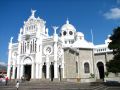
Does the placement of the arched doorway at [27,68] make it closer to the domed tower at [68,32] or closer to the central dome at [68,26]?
the domed tower at [68,32]

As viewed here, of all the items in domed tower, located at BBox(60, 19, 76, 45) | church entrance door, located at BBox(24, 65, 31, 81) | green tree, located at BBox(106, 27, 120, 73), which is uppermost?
domed tower, located at BBox(60, 19, 76, 45)

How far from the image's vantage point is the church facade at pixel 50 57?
45.1 m

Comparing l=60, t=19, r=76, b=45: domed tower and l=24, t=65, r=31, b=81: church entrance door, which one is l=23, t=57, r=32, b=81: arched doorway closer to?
l=24, t=65, r=31, b=81: church entrance door

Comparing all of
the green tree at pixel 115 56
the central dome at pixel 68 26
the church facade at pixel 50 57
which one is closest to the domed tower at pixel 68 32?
the central dome at pixel 68 26

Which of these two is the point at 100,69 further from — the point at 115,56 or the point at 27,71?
the point at 115,56

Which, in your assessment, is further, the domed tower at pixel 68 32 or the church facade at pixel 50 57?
the domed tower at pixel 68 32

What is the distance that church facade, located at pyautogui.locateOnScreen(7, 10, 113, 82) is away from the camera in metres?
45.1

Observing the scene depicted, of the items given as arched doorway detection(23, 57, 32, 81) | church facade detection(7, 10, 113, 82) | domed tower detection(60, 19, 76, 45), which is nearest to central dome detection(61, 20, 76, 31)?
domed tower detection(60, 19, 76, 45)

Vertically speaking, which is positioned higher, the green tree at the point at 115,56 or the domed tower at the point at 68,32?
the domed tower at the point at 68,32

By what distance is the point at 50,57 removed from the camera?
46219 millimetres

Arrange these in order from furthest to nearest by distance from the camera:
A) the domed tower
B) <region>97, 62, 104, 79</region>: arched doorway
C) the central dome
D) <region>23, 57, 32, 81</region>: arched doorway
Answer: the central dome
the domed tower
<region>97, 62, 104, 79</region>: arched doorway
<region>23, 57, 32, 81</region>: arched doorway

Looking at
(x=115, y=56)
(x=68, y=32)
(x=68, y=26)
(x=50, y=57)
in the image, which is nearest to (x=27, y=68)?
(x=50, y=57)

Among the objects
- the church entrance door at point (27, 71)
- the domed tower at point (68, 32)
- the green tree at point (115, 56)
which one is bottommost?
the church entrance door at point (27, 71)

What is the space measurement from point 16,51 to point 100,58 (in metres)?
23.1
